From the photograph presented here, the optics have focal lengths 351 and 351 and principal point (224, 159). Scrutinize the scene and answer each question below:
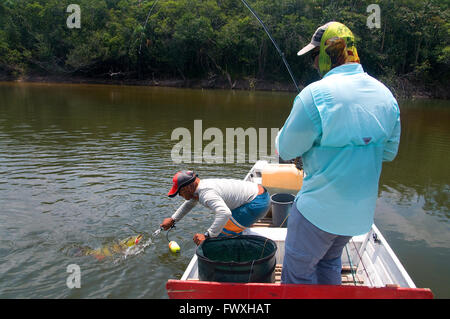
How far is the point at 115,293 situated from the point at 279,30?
43.1 metres

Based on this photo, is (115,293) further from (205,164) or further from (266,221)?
(205,164)

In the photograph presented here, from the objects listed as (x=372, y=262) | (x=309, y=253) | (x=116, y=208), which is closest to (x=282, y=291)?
(x=309, y=253)

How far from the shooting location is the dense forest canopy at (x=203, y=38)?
4084 cm

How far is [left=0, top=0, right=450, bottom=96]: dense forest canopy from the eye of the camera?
40.8 metres

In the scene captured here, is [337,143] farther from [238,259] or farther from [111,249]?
[111,249]

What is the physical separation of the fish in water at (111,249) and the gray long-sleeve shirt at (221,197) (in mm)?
1548

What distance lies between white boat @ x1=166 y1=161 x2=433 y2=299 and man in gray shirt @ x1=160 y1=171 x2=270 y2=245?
1.06 feet

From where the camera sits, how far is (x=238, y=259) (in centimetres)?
367

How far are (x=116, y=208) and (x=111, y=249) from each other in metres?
1.61

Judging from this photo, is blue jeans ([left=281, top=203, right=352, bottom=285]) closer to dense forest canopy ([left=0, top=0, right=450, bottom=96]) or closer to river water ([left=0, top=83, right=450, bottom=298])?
river water ([left=0, top=83, right=450, bottom=298])

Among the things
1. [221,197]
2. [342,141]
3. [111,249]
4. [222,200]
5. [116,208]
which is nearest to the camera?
[342,141]

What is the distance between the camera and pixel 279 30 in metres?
43.1

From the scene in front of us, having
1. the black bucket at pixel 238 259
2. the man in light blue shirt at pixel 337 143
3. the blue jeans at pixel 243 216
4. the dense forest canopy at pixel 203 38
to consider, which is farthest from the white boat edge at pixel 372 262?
the dense forest canopy at pixel 203 38

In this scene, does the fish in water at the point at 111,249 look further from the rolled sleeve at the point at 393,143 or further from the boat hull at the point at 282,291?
the rolled sleeve at the point at 393,143
